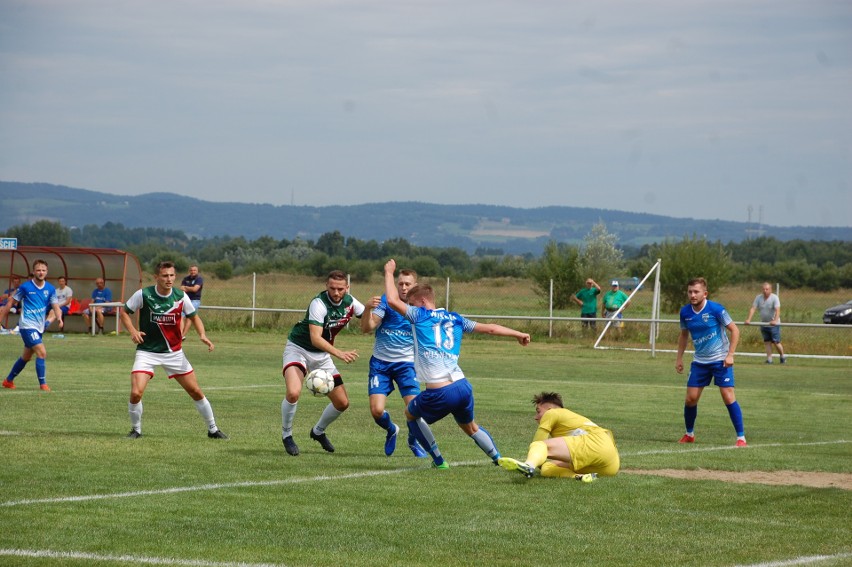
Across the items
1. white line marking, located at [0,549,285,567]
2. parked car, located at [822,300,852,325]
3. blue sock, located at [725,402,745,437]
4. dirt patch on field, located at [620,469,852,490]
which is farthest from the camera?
parked car, located at [822,300,852,325]

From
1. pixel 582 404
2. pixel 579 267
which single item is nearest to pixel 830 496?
pixel 582 404

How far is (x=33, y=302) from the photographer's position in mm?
19406

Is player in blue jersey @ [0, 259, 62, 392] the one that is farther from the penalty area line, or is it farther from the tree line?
the tree line

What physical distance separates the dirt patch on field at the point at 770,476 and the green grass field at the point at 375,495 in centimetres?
9

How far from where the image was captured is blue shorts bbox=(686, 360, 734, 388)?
1472 centimetres

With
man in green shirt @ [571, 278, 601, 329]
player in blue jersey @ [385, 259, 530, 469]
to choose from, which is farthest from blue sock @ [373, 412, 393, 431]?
man in green shirt @ [571, 278, 601, 329]

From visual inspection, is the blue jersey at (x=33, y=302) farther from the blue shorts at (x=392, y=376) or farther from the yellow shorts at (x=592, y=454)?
the yellow shorts at (x=592, y=454)

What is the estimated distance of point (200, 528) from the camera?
8.00m

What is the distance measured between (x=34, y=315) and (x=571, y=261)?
36438 millimetres

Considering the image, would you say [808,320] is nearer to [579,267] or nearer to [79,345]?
[579,267]

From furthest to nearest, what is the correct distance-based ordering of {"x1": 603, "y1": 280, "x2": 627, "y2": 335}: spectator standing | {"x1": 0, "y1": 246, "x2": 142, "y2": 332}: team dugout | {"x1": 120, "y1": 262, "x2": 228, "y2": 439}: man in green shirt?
{"x1": 0, "y1": 246, "x2": 142, "y2": 332}: team dugout
{"x1": 603, "y1": 280, "x2": 627, "y2": 335}: spectator standing
{"x1": 120, "y1": 262, "x2": 228, "y2": 439}: man in green shirt

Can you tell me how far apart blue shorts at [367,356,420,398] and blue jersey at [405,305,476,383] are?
166 centimetres

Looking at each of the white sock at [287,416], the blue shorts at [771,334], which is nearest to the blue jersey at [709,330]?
the white sock at [287,416]

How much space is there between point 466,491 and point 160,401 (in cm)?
884
